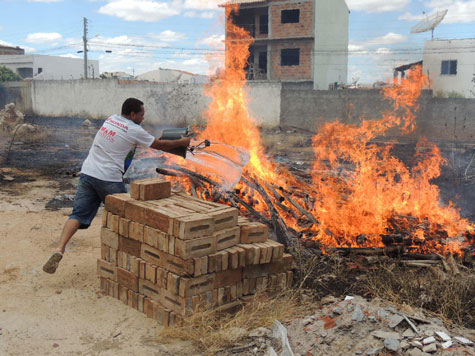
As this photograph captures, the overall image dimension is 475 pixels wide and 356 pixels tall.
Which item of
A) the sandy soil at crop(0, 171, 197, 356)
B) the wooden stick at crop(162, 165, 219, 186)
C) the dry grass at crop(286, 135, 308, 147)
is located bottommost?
the sandy soil at crop(0, 171, 197, 356)

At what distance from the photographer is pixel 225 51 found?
28.5 m

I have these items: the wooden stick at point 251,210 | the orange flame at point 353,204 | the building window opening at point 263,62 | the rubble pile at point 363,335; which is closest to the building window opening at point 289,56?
the building window opening at point 263,62

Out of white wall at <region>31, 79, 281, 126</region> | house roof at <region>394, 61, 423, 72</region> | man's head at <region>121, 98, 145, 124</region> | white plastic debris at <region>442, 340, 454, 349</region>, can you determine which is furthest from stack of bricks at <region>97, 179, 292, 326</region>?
house roof at <region>394, 61, 423, 72</region>

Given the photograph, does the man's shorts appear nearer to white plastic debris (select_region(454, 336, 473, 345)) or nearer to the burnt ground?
white plastic debris (select_region(454, 336, 473, 345))

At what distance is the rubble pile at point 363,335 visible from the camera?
10.2 ft

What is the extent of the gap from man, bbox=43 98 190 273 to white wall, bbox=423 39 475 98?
27943 millimetres

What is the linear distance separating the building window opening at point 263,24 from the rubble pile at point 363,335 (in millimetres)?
30075

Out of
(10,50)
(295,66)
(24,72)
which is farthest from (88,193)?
(10,50)

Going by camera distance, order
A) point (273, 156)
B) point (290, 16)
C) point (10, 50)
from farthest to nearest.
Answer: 1. point (10, 50)
2. point (290, 16)
3. point (273, 156)

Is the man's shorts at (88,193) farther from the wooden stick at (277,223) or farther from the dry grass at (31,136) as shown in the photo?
the dry grass at (31,136)

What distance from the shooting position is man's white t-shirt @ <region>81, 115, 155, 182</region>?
4.66 meters

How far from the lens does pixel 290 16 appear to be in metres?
30.2

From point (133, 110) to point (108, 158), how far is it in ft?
1.97

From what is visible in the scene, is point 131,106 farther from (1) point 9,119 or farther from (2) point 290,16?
(2) point 290,16
